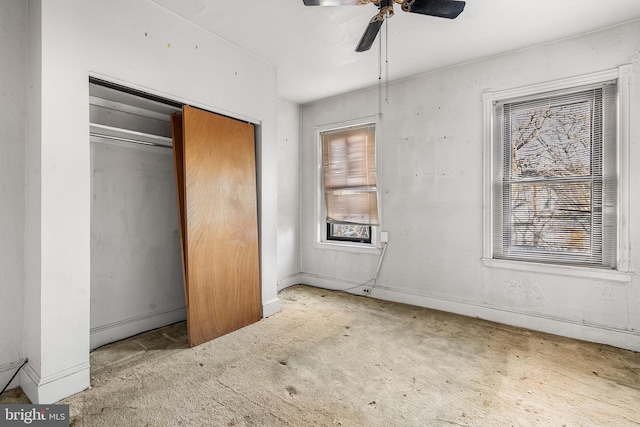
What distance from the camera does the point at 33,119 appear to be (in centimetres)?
197

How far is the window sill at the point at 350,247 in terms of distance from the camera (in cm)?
410

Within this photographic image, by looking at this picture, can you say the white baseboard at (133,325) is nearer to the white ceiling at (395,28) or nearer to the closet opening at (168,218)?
the closet opening at (168,218)

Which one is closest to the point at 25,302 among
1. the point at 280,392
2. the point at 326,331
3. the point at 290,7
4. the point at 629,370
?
the point at 280,392

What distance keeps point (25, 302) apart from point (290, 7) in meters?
2.77

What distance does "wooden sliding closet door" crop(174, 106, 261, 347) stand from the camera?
2.66 metres

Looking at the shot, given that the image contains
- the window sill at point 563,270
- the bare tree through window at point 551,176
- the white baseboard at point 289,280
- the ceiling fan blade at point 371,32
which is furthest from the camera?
the white baseboard at point 289,280

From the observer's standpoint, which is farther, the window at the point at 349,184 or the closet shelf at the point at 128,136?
the window at the point at 349,184

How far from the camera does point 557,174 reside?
9.68 feet

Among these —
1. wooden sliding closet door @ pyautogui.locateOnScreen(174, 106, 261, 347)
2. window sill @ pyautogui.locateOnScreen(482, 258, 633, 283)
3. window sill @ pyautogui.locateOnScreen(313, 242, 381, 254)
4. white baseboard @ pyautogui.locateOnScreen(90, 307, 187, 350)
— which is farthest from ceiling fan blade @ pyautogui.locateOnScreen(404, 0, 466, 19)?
white baseboard @ pyautogui.locateOnScreen(90, 307, 187, 350)

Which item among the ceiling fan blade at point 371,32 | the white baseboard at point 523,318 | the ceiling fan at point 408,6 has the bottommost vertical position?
the white baseboard at point 523,318

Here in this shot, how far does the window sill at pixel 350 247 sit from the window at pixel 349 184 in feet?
0.29

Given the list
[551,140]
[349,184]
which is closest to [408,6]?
[551,140]

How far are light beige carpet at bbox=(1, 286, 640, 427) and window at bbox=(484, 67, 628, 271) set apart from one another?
2.73 ft

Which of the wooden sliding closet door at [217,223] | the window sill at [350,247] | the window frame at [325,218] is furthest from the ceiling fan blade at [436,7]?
the window sill at [350,247]
